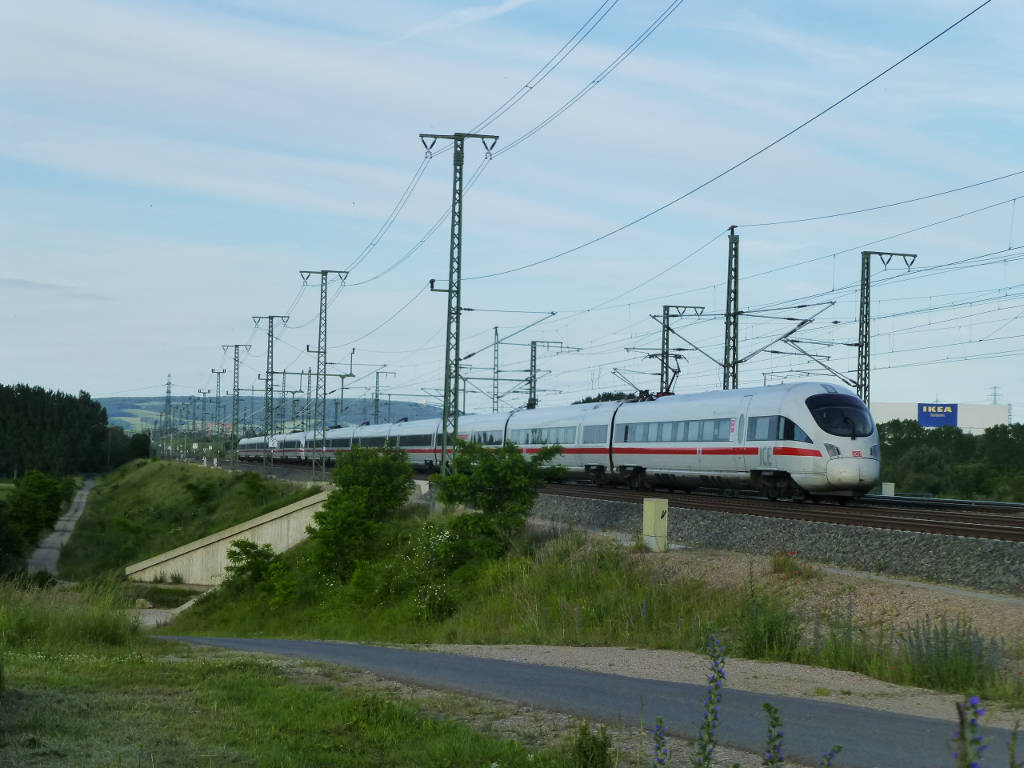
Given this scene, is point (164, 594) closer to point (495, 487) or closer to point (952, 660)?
point (495, 487)

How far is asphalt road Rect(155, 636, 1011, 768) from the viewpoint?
779cm

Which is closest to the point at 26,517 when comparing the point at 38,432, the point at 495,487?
the point at 495,487

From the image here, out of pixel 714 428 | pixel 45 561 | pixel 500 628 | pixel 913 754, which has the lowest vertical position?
pixel 45 561

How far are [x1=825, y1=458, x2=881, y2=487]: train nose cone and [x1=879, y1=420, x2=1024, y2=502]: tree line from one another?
15.4 m

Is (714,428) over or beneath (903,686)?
over

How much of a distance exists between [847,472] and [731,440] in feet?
14.1

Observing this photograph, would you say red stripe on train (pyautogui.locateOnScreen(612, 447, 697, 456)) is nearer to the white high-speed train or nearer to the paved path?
the white high-speed train

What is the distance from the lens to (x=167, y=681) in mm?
10539

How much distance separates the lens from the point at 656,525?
21875 millimetres

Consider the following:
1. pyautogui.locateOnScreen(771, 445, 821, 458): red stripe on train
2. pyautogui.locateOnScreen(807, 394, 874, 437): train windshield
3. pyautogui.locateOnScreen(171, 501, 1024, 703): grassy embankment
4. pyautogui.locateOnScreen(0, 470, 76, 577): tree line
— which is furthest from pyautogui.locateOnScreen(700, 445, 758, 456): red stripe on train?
pyautogui.locateOnScreen(0, 470, 76, 577): tree line

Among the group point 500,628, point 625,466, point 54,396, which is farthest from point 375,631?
point 54,396

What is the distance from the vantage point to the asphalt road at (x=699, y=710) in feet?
25.6

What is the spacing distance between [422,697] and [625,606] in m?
7.63

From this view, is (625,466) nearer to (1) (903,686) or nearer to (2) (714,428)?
(2) (714,428)
